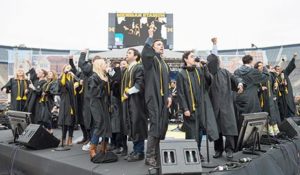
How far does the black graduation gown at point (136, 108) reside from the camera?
13.7ft

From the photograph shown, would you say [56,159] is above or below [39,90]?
below

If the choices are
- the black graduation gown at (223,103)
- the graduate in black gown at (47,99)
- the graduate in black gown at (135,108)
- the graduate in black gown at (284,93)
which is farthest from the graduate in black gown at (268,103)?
the graduate in black gown at (47,99)

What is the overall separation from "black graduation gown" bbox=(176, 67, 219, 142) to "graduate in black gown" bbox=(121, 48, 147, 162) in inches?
22.7

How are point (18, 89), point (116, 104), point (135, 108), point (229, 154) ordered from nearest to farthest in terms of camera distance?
point (135, 108)
point (229, 154)
point (116, 104)
point (18, 89)

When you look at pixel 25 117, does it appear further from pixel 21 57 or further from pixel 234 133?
pixel 21 57

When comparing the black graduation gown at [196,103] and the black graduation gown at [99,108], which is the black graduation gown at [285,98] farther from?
the black graduation gown at [99,108]

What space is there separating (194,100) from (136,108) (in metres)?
0.86

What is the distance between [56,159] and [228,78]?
294 cm

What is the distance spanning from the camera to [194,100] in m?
4.27

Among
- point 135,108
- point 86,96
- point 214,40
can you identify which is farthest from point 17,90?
point 214,40

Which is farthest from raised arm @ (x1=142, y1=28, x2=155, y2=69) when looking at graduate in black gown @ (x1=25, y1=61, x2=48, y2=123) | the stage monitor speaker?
graduate in black gown @ (x1=25, y1=61, x2=48, y2=123)

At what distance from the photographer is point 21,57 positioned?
112 ft

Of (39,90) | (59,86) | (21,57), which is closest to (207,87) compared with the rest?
(59,86)

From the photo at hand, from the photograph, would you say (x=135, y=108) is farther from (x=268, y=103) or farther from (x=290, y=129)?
(x=268, y=103)
